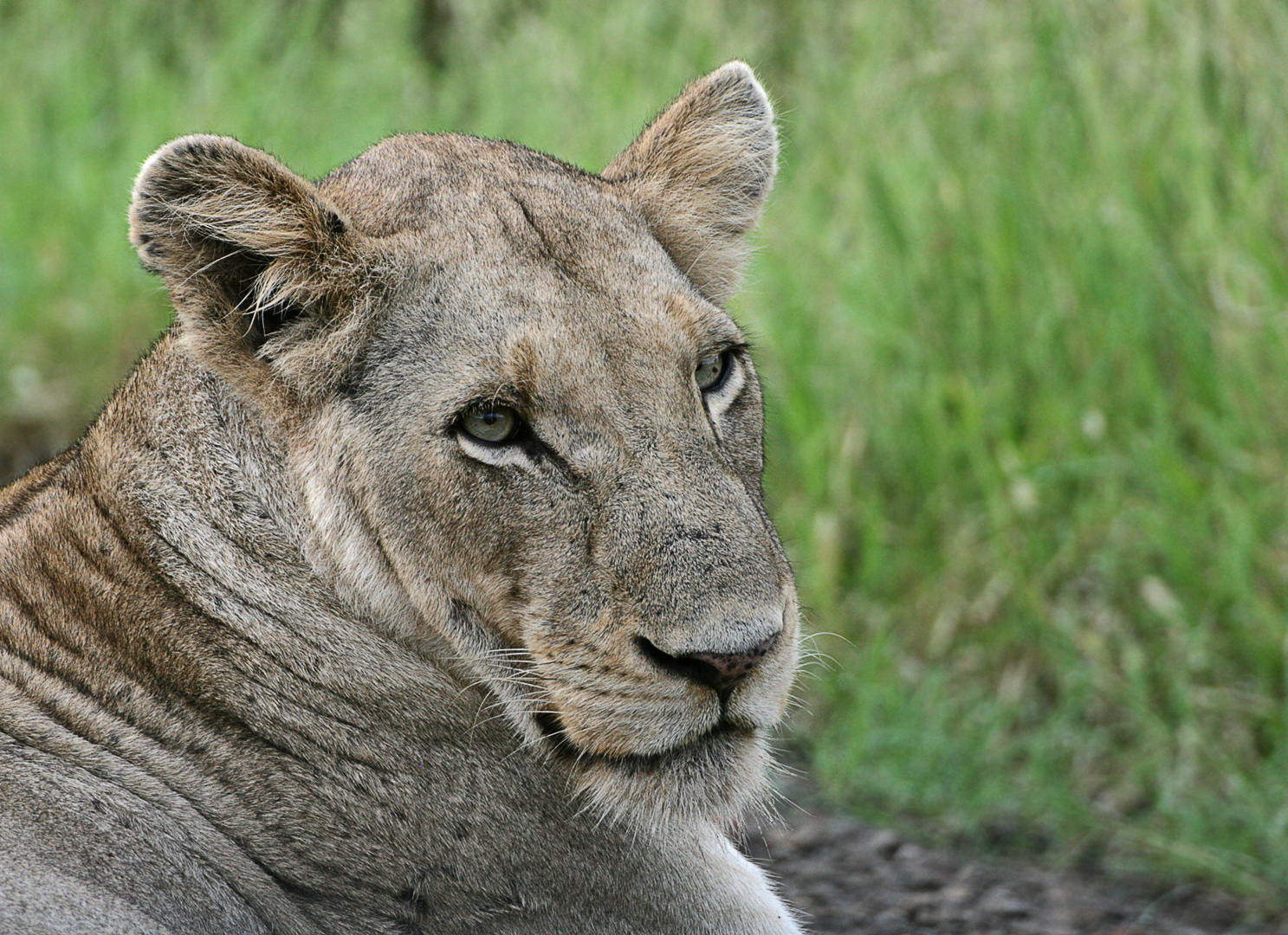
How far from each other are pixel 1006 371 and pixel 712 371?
3345mm

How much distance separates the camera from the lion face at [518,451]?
3275mm

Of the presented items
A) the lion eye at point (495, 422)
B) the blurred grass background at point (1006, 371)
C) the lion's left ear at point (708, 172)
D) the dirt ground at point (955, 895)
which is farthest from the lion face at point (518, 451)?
the blurred grass background at point (1006, 371)

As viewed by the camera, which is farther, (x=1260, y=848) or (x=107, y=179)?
(x=107, y=179)

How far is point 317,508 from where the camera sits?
3521mm

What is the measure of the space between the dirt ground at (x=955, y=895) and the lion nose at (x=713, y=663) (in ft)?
5.80

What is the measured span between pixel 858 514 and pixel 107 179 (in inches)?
194

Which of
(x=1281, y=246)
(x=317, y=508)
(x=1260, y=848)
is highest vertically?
(x=1281, y=246)

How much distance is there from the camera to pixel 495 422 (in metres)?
3.42

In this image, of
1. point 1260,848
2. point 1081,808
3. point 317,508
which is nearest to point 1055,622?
point 1081,808

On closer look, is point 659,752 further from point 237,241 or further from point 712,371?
point 237,241

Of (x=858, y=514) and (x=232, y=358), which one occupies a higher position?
(x=232, y=358)

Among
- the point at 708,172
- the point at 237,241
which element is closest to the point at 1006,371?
the point at 708,172

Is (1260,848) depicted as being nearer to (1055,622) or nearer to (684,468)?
(1055,622)

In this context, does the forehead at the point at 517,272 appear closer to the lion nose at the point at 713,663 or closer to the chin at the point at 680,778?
the lion nose at the point at 713,663
